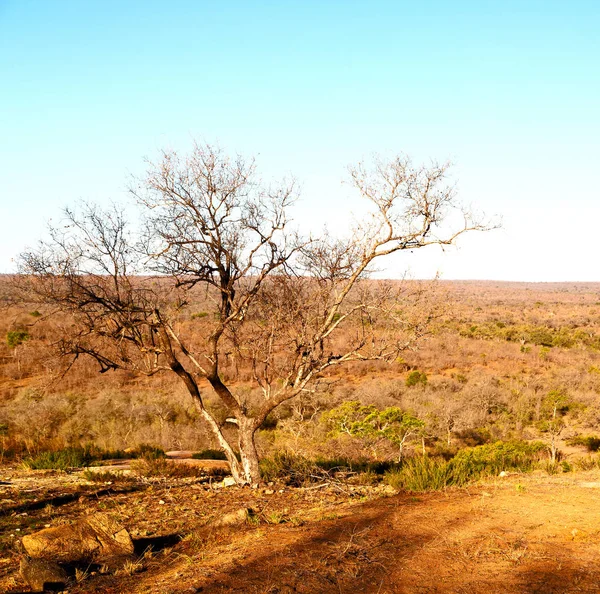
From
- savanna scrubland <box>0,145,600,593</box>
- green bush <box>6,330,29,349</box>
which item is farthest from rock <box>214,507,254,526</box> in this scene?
green bush <box>6,330,29,349</box>

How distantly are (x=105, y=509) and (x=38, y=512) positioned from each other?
816 millimetres

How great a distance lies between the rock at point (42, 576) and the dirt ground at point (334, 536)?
0.35ft

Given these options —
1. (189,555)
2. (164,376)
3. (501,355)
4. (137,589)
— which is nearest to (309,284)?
(189,555)

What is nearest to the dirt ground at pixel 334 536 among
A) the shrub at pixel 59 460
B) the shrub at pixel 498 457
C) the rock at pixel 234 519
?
the rock at pixel 234 519

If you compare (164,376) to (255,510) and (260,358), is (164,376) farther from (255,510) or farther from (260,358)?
(255,510)

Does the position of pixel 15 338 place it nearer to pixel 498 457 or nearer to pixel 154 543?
pixel 498 457

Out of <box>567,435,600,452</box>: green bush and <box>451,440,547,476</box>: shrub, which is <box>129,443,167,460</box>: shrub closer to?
<box>451,440,547,476</box>: shrub

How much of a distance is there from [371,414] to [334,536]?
13214mm

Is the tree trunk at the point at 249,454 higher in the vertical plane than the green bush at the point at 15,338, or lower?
lower

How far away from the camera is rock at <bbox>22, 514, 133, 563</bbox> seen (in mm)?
5020

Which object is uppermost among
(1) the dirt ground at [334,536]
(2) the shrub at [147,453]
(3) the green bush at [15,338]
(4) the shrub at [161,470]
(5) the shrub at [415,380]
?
(3) the green bush at [15,338]

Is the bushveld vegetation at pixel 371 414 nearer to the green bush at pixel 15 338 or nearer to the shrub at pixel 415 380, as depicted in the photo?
the shrub at pixel 415 380

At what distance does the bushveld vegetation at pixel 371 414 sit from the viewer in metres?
10.8

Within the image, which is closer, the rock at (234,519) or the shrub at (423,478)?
the rock at (234,519)
